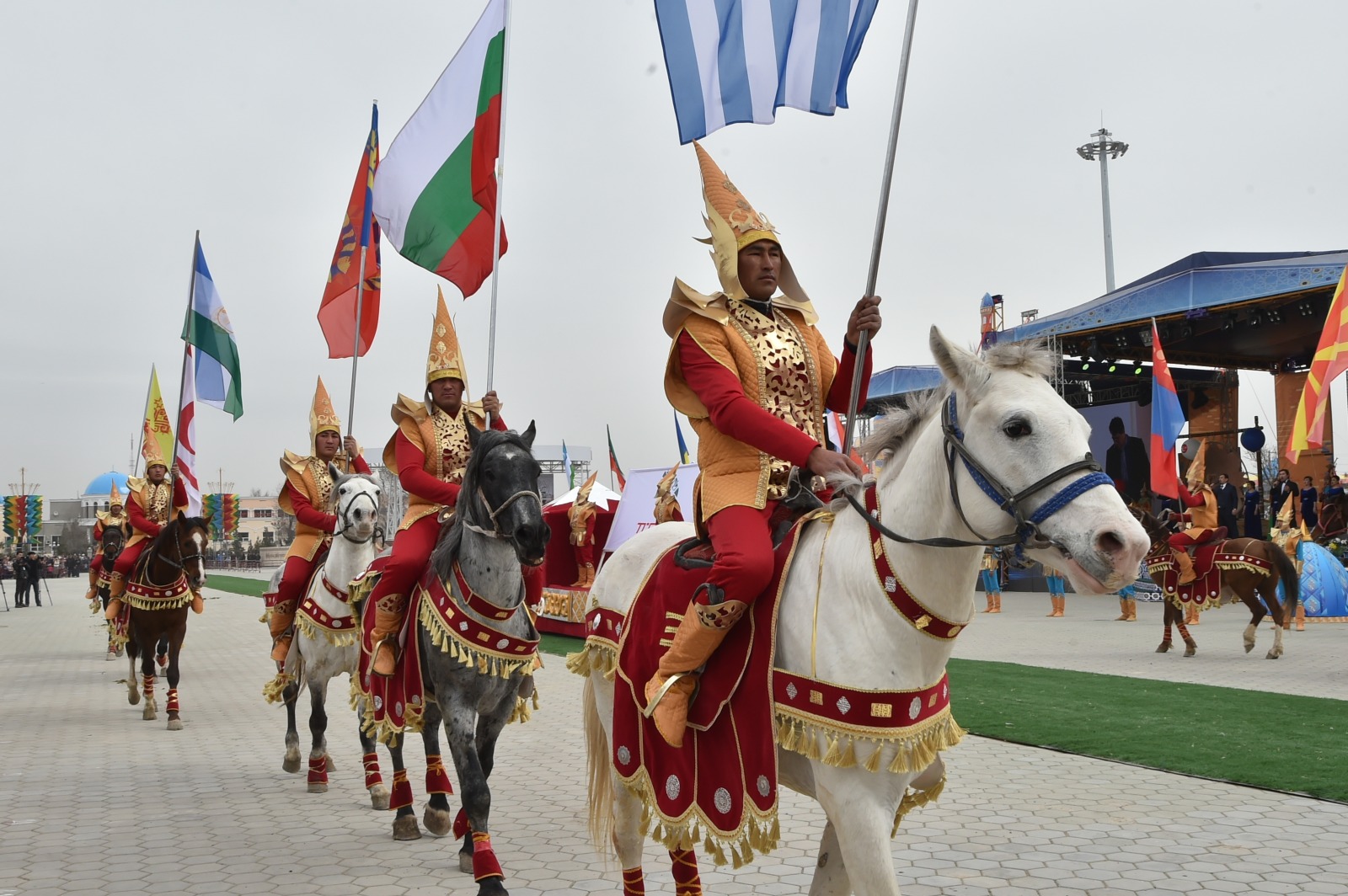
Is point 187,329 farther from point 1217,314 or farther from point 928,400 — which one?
point 1217,314

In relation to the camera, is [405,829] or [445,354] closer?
[405,829]

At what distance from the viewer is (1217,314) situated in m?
27.0

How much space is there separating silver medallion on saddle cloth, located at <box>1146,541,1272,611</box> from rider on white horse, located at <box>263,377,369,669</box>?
10.8m

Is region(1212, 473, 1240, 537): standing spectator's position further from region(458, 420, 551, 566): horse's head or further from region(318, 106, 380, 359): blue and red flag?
region(458, 420, 551, 566): horse's head

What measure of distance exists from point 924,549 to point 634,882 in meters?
2.00

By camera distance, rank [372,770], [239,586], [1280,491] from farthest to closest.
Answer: [239,586] < [1280,491] < [372,770]

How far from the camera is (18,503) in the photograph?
51.7 metres

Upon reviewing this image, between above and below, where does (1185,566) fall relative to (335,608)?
below

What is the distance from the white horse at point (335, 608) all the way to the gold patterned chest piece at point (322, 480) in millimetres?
572

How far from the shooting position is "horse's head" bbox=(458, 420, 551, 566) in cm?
539

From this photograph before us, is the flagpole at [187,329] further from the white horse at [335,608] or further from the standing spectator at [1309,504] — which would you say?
the standing spectator at [1309,504]

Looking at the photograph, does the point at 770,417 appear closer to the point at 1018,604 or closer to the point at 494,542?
the point at 494,542

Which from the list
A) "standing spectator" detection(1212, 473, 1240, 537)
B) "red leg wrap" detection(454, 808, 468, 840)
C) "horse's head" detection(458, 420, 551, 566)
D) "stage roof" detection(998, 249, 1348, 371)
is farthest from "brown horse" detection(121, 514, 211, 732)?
"stage roof" detection(998, 249, 1348, 371)

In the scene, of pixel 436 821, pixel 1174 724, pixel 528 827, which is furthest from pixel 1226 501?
pixel 436 821
